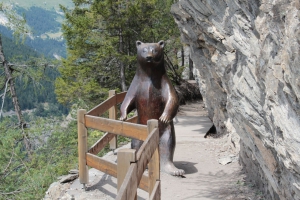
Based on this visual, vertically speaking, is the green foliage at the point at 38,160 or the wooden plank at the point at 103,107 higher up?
the wooden plank at the point at 103,107

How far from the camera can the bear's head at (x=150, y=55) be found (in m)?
5.90

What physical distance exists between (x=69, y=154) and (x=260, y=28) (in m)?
7.28

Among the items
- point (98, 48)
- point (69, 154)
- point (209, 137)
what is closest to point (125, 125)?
point (209, 137)

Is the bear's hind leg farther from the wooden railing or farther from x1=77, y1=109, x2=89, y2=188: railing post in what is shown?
x1=77, y1=109, x2=89, y2=188: railing post

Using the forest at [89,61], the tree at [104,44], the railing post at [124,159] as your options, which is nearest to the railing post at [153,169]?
the railing post at [124,159]

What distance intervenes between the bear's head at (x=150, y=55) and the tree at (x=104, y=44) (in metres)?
7.69

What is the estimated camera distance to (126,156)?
286 cm

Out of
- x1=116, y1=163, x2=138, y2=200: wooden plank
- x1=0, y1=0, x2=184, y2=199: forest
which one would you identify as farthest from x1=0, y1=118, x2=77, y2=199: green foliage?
x1=116, y1=163, x2=138, y2=200: wooden plank

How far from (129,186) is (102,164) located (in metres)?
2.62

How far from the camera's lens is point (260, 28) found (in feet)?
11.4

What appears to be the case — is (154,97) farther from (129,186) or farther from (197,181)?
(129,186)

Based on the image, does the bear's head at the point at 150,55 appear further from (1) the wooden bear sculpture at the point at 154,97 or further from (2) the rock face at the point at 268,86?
(2) the rock face at the point at 268,86

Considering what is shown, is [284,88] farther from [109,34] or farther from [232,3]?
[109,34]

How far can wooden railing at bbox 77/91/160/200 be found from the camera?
271 cm
